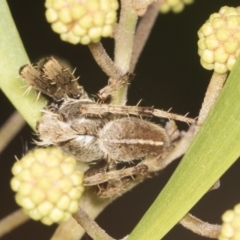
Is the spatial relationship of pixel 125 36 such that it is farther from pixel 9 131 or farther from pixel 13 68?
pixel 9 131

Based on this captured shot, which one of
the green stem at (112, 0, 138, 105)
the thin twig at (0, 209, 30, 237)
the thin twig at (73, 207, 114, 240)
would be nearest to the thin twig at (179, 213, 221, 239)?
the thin twig at (73, 207, 114, 240)

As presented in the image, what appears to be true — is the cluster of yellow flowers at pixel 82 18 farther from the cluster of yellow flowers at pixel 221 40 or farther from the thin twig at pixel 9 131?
the thin twig at pixel 9 131

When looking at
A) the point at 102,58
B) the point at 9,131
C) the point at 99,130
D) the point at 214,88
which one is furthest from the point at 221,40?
the point at 9,131

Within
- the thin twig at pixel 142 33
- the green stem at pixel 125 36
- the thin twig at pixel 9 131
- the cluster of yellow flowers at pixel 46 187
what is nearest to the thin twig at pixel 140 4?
the green stem at pixel 125 36

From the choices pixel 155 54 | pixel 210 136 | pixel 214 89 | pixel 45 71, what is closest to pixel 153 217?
pixel 210 136

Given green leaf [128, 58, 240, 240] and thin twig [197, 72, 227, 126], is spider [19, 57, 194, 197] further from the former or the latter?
green leaf [128, 58, 240, 240]
